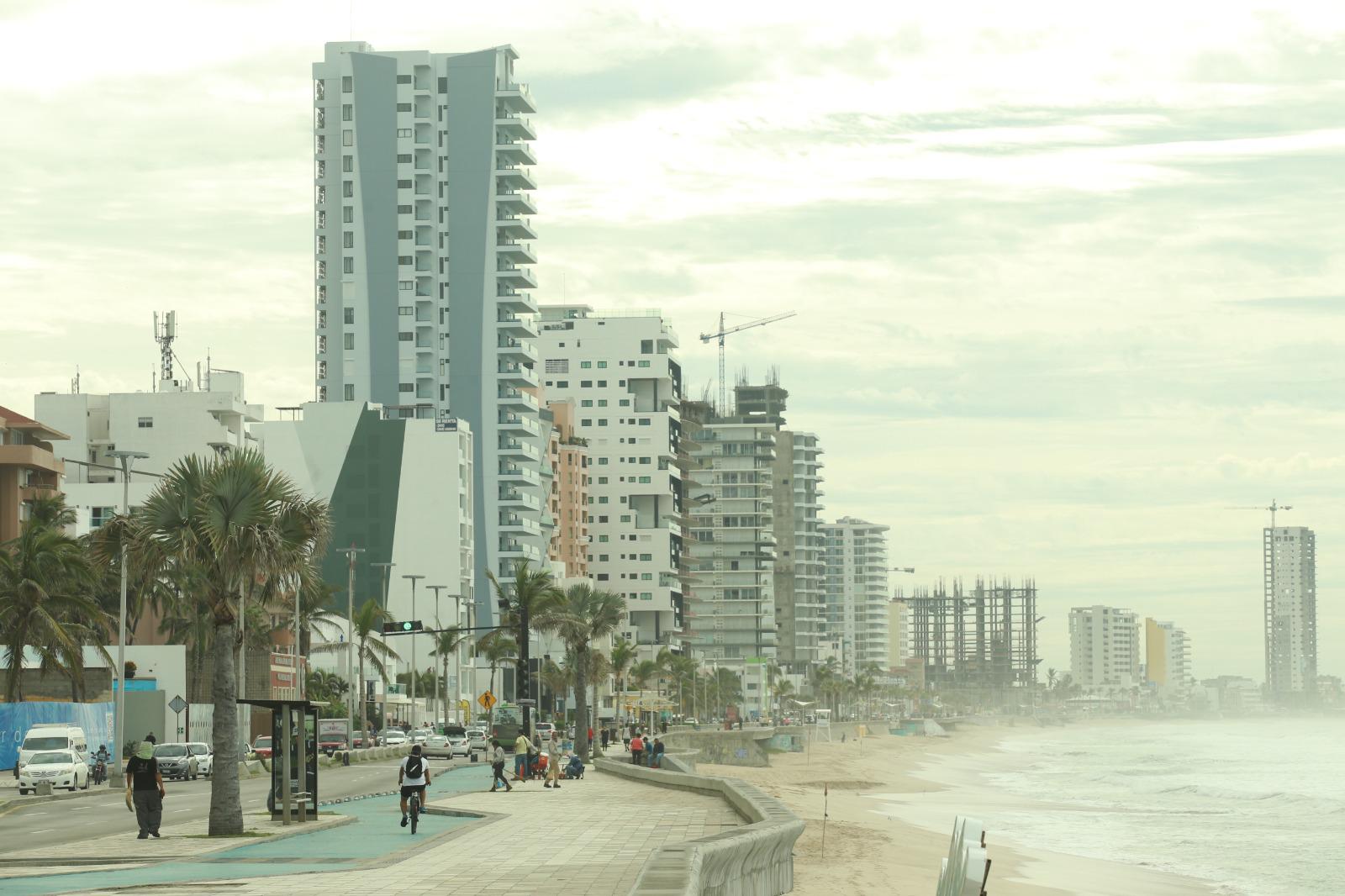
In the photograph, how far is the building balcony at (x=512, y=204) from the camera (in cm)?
16238

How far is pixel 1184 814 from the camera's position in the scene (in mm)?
72562

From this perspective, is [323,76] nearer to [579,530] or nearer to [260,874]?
[579,530]

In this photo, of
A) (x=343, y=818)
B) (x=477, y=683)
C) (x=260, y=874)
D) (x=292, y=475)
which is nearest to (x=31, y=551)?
(x=343, y=818)

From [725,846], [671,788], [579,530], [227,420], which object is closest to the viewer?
[725,846]

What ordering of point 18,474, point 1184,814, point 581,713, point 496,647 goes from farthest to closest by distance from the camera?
point 496,647 → point 18,474 → point 581,713 → point 1184,814

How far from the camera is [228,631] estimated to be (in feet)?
97.4

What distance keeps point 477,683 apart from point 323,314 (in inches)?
1507

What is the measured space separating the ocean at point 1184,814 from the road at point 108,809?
71.6 feet

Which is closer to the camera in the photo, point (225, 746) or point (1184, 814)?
point (225, 746)

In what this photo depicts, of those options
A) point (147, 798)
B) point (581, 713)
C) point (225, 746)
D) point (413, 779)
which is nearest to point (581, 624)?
point (581, 713)

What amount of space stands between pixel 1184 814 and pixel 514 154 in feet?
352

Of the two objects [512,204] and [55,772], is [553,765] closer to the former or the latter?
[55,772]

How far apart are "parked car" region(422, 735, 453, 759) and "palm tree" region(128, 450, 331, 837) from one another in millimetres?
51363

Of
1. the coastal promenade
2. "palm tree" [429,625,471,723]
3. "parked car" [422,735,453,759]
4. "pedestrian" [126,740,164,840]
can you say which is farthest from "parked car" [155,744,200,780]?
"palm tree" [429,625,471,723]
